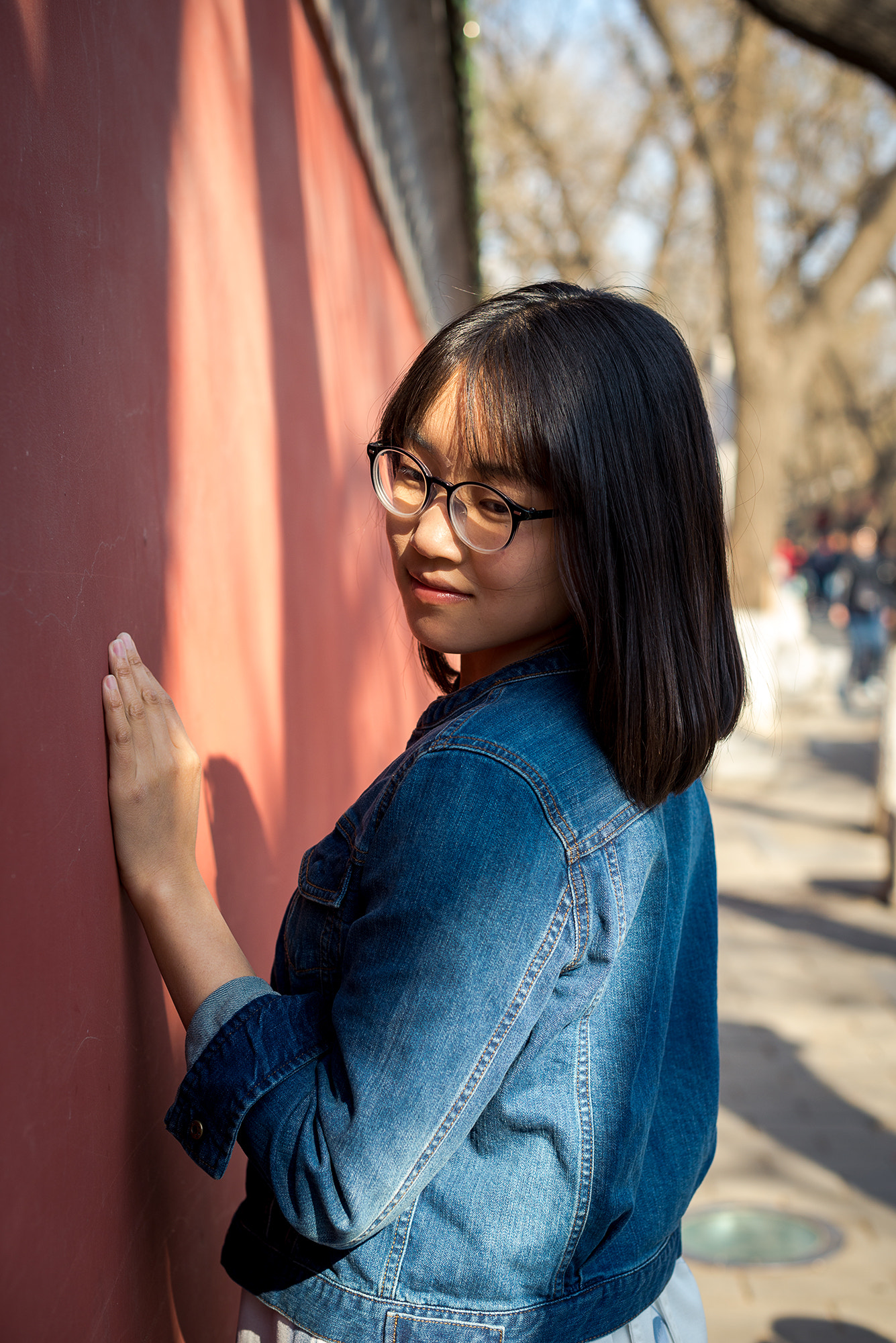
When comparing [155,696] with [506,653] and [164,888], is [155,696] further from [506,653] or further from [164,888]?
[506,653]

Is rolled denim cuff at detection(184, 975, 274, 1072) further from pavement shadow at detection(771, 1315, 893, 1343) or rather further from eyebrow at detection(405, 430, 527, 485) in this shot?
pavement shadow at detection(771, 1315, 893, 1343)

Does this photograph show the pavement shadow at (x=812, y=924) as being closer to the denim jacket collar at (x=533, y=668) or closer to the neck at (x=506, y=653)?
the neck at (x=506, y=653)

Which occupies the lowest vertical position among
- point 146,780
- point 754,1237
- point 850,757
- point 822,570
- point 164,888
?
point 822,570

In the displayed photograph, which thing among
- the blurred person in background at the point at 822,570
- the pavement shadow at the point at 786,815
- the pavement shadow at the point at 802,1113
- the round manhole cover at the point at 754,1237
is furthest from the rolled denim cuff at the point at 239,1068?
the blurred person in background at the point at 822,570

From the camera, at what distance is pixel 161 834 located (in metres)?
1.32

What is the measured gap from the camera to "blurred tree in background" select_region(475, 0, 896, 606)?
1090 centimetres

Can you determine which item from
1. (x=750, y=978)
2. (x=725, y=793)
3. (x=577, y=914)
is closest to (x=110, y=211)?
(x=577, y=914)

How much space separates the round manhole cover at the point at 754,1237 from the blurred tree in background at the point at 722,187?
14.9 ft

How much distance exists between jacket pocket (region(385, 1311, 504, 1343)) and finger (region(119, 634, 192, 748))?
0.65 meters

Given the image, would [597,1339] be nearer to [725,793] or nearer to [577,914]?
[577,914]

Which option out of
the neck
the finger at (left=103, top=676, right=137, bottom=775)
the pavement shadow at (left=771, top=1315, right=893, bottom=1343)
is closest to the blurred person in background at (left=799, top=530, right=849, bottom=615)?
the pavement shadow at (left=771, top=1315, right=893, bottom=1343)

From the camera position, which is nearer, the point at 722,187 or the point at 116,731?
the point at 116,731

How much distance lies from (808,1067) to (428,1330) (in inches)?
158

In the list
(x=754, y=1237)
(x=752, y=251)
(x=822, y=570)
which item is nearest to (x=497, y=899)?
(x=754, y=1237)
